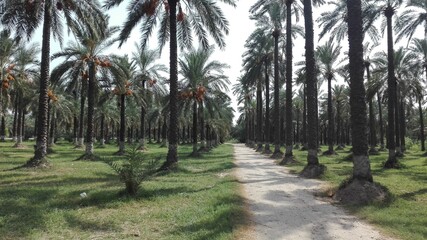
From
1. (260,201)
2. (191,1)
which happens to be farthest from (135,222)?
(191,1)

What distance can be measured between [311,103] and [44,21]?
13256mm

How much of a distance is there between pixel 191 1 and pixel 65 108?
30.1 m

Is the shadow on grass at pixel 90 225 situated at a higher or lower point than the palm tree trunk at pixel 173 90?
lower

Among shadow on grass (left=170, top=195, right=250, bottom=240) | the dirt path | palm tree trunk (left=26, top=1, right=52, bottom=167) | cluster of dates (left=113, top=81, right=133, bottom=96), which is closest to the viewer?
shadow on grass (left=170, top=195, right=250, bottom=240)

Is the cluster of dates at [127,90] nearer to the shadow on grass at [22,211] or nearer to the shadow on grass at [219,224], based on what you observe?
the shadow on grass at [22,211]

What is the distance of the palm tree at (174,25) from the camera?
18578 millimetres

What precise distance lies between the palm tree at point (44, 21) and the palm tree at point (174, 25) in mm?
1266

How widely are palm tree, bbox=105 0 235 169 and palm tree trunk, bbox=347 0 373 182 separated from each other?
8813mm

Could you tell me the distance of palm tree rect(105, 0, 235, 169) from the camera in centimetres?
1858

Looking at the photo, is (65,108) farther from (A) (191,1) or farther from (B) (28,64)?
(A) (191,1)

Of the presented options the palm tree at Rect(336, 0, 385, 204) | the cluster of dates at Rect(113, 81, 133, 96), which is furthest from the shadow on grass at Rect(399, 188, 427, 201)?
the cluster of dates at Rect(113, 81, 133, 96)

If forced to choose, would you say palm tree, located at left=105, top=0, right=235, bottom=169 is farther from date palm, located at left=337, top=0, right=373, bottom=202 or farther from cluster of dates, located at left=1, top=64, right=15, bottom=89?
cluster of dates, located at left=1, top=64, right=15, bottom=89

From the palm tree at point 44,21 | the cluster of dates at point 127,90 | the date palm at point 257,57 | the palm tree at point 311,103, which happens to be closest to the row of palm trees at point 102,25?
the palm tree at point 44,21

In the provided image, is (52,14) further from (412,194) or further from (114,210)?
(412,194)
